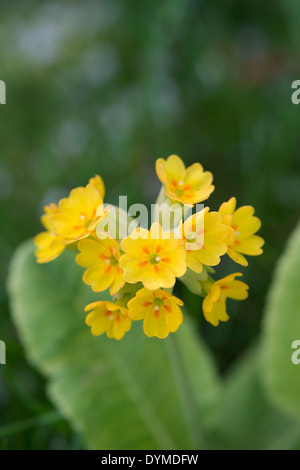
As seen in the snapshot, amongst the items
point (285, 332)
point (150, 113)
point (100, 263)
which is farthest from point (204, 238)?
point (150, 113)

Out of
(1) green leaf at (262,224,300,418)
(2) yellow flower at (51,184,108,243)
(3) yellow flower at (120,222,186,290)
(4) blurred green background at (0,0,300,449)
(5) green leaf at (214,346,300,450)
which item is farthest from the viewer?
(4) blurred green background at (0,0,300,449)

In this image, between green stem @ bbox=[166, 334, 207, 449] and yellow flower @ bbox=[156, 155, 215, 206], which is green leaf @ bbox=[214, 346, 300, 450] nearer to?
green stem @ bbox=[166, 334, 207, 449]

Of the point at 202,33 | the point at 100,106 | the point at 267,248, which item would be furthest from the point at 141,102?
the point at 267,248

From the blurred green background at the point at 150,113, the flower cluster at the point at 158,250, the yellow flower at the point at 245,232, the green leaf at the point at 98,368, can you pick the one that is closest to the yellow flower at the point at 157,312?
the flower cluster at the point at 158,250

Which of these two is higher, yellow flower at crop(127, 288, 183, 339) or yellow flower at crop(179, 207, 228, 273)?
yellow flower at crop(179, 207, 228, 273)

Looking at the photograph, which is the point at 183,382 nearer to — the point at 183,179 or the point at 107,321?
the point at 107,321

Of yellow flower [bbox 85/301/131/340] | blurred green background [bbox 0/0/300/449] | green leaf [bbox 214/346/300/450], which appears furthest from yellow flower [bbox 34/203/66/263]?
green leaf [bbox 214/346/300/450]

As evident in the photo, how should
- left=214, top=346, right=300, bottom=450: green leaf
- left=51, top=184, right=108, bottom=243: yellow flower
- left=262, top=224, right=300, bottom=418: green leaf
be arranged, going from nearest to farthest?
left=51, top=184, right=108, bottom=243: yellow flower, left=262, top=224, right=300, bottom=418: green leaf, left=214, top=346, right=300, bottom=450: green leaf

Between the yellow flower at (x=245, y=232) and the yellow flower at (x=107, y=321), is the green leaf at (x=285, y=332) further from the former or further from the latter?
the yellow flower at (x=107, y=321)
